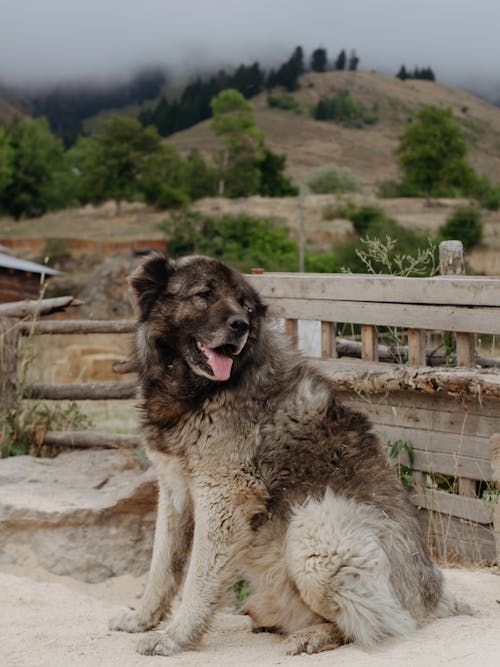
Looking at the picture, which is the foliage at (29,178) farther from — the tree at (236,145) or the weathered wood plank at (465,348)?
the weathered wood plank at (465,348)

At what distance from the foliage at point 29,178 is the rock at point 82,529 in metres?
65.2

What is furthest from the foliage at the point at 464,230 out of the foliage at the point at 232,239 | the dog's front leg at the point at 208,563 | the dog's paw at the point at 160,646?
the dog's paw at the point at 160,646

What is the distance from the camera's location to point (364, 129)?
114812mm

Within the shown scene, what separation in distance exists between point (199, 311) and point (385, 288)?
7.62 feet

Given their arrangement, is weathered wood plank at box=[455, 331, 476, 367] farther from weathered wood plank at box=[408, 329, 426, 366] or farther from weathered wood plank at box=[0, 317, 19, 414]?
weathered wood plank at box=[0, 317, 19, 414]

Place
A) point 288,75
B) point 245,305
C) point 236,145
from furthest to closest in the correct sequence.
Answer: point 288,75 < point 236,145 < point 245,305

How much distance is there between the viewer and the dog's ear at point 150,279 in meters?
4.29

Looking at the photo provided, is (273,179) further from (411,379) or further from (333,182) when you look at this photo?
(411,379)

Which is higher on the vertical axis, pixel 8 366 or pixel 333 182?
pixel 8 366

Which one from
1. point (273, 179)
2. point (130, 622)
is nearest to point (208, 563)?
point (130, 622)

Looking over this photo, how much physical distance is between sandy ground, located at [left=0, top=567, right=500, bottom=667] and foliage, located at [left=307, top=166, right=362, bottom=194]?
230ft

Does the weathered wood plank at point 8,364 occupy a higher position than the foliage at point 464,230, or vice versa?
the weathered wood plank at point 8,364

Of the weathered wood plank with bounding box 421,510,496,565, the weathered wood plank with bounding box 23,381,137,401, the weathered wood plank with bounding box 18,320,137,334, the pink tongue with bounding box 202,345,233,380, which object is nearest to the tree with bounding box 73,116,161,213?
the weathered wood plank with bounding box 18,320,137,334

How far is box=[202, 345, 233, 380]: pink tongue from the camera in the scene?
4.12 m
